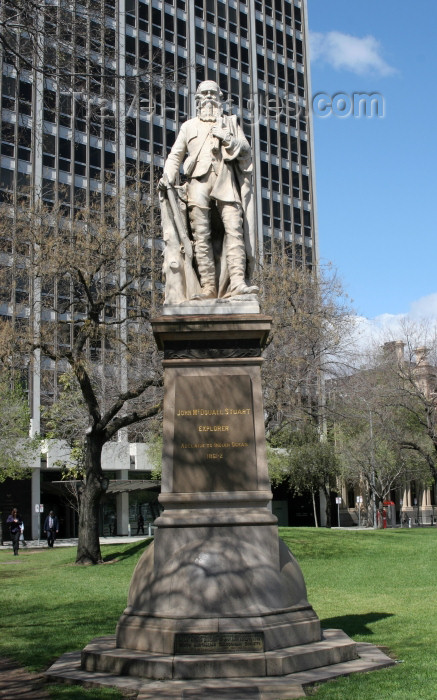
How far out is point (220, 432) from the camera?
324 inches

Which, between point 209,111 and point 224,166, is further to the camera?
point 209,111

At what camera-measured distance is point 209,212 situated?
9211 millimetres

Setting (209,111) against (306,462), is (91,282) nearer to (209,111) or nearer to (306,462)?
(209,111)

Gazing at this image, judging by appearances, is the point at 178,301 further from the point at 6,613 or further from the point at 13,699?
the point at 6,613

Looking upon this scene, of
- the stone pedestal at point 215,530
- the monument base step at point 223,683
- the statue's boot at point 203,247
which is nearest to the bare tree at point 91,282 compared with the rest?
the statue's boot at point 203,247

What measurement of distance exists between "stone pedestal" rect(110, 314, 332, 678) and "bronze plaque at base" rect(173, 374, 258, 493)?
11 mm

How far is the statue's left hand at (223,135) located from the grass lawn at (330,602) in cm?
607

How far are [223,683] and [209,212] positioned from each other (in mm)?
5214

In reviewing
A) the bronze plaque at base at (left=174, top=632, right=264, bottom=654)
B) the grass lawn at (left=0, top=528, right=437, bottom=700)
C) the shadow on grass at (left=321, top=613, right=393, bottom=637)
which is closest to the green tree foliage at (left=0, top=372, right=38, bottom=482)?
the grass lawn at (left=0, top=528, right=437, bottom=700)

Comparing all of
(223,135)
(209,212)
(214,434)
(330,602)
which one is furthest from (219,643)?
(330,602)

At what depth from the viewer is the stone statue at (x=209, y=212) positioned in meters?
9.08

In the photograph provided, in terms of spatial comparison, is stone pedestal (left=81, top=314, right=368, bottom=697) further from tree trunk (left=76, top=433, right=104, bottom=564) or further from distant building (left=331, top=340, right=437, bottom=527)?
distant building (left=331, top=340, right=437, bottom=527)

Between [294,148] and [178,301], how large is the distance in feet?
229

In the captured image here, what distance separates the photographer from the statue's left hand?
30.5 feet
